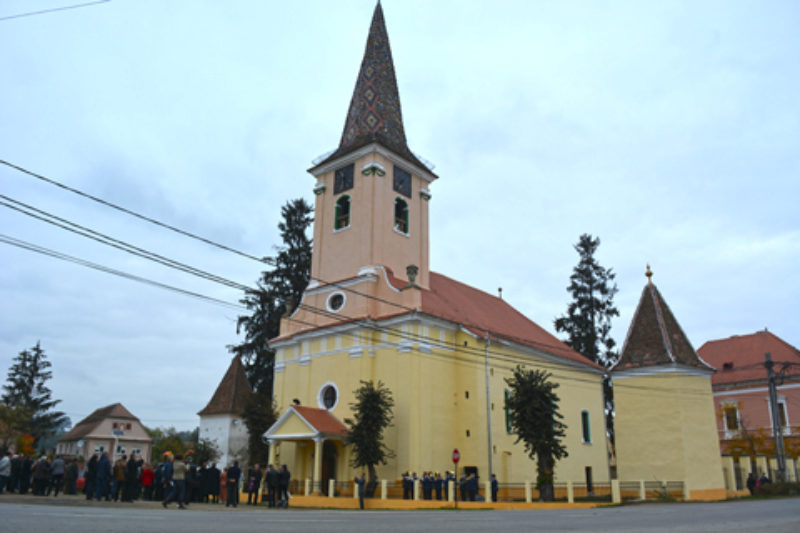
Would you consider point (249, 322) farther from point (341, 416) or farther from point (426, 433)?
point (426, 433)

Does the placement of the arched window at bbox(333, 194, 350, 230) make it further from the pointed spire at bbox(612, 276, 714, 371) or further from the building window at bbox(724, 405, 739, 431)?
the building window at bbox(724, 405, 739, 431)

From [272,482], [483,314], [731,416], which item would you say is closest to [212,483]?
[272,482]

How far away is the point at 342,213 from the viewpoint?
32156mm

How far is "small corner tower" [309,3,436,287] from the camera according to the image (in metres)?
30.6

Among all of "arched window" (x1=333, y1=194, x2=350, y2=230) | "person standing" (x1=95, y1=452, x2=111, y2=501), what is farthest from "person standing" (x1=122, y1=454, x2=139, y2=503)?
"arched window" (x1=333, y1=194, x2=350, y2=230)

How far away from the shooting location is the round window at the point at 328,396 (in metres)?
28.2

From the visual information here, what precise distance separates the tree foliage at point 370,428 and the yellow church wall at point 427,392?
1.08m

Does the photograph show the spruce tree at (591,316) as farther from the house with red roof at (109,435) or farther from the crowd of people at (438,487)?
the house with red roof at (109,435)

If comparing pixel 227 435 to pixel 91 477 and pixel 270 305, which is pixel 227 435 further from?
pixel 91 477

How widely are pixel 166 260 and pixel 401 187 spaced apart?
1966 centimetres

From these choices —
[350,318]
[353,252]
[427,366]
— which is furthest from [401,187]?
[427,366]

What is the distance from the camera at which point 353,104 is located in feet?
114

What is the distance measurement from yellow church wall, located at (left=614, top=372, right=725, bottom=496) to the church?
3.88 metres

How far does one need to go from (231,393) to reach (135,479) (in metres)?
23.5
